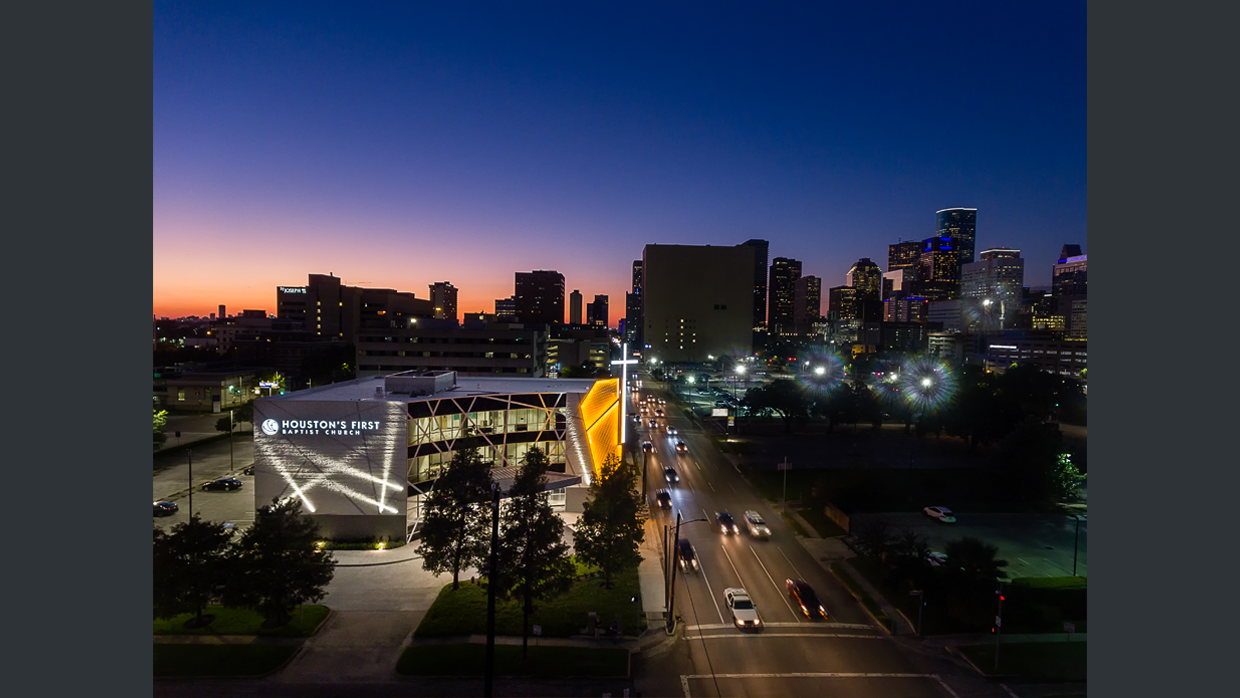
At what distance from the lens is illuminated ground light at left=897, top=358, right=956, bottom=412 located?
193ft

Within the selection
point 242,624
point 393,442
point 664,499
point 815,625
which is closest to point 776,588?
point 815,625

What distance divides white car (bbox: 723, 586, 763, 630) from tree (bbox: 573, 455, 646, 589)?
4.22 meters

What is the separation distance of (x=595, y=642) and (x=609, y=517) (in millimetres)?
5696

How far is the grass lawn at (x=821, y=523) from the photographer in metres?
31.6

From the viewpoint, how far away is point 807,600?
74.1ft

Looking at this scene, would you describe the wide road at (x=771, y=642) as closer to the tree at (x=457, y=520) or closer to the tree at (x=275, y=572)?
the tree at (x=457, y=520)

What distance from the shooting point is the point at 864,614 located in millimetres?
22453

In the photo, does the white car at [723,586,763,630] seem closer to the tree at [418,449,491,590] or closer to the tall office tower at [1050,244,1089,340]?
the tree at [418,449,491,590]

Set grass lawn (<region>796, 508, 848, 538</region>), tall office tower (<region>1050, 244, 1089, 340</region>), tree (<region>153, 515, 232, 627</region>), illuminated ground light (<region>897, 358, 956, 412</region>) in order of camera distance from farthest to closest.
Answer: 1. tall office tower (<region>1050, 244, 1089, 340</region>)
2. illuminated ground light (<region>897, 358, 956, 412</region>)
3. grass lawn (<region>796, 508, 848, 538</region>)
4. tree (<region>153, 515, 232, 627</region>)

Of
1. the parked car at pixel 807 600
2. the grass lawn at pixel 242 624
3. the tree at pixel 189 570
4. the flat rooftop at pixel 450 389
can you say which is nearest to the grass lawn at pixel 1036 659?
the parked car at pixel 807 600

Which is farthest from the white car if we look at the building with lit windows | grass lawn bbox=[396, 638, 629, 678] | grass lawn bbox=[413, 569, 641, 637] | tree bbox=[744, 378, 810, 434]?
tree bbox=[744, 378, 810, 434]

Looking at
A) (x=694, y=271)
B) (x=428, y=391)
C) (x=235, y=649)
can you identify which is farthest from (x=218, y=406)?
(x=694, y=271)

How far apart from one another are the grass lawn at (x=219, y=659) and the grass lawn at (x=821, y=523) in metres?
27.1

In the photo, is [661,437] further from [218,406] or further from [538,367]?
[218,406]
